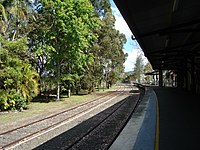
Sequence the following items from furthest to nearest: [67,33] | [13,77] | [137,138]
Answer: [67,33] < [13,77] < [137,138]

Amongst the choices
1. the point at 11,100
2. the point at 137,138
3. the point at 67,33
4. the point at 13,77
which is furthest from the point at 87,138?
the point at 67,33

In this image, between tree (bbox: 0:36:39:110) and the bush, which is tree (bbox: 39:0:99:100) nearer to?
tree (bbox: 0:36:39:110)

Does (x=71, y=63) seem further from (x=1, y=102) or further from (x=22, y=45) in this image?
(x=1, y=102)

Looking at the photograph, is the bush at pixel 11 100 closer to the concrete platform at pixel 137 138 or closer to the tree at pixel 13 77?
the tree at pixel 13 77

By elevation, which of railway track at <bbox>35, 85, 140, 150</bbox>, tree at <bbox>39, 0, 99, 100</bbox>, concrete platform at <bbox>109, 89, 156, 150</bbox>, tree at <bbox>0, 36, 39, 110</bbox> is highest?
tree at <bbox>39, 0, 99, 100</bbox>

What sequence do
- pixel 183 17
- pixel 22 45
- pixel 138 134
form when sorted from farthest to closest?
pixel 22 45, pixel 183 17, pixel 138 134

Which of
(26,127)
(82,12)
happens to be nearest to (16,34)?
(82,12)

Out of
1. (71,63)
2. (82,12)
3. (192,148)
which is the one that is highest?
(82,12)

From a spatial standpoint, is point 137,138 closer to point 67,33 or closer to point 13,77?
point 13,77

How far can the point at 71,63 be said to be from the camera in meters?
27.2

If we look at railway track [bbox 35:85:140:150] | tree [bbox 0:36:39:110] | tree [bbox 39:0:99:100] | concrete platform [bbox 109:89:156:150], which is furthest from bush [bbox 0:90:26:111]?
concrete platform [bbox 109:89:156:150]

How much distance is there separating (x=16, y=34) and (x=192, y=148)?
85.2 ft

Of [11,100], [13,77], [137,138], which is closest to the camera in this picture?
[137,138]

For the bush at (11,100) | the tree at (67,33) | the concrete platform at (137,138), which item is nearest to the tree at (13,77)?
the bush at (11,100)
